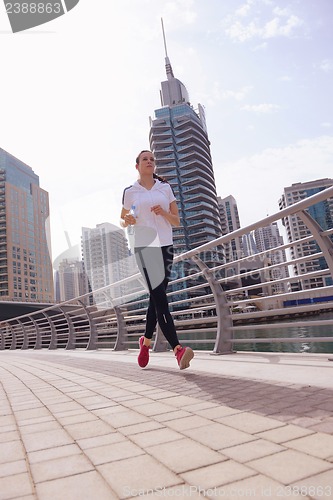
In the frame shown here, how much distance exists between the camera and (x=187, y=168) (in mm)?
98125

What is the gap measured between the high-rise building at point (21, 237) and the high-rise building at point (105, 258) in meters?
99.2

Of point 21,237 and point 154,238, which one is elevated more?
point 21,237

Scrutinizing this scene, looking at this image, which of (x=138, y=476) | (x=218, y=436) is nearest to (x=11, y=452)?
(x=138, y=476)

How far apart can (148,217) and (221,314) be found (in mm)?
1558

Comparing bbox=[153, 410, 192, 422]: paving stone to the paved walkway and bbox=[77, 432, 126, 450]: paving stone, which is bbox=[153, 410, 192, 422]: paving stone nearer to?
the paved walkway

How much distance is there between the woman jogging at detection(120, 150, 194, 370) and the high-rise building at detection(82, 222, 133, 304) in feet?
1.21

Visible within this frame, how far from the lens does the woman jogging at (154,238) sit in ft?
11.7

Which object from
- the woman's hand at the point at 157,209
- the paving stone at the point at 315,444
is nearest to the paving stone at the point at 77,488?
the paving stone at the point at 315,444

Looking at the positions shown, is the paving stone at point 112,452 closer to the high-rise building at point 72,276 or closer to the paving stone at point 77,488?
the paving stone at point 77,488

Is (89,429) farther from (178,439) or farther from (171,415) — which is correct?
(178,439)

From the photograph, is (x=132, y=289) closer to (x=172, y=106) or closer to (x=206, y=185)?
(x=206, y=185)

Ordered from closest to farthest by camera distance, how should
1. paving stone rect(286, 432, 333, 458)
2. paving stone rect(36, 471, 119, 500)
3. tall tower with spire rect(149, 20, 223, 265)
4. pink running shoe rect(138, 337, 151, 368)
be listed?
paving stone rect(36, 471, 119, 500) < paving stone rect(286, 432, 333, 458) < pink running shoe rect(138, 337, 151, 368) < tall tower with spire rect(149, 20, 223, 265)

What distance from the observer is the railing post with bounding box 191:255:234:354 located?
4.34 meters

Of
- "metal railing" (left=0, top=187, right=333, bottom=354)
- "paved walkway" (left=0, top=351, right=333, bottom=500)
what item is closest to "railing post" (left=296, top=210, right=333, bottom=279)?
"metal railing" (left=0, top=187, right=333, bottom=354)
